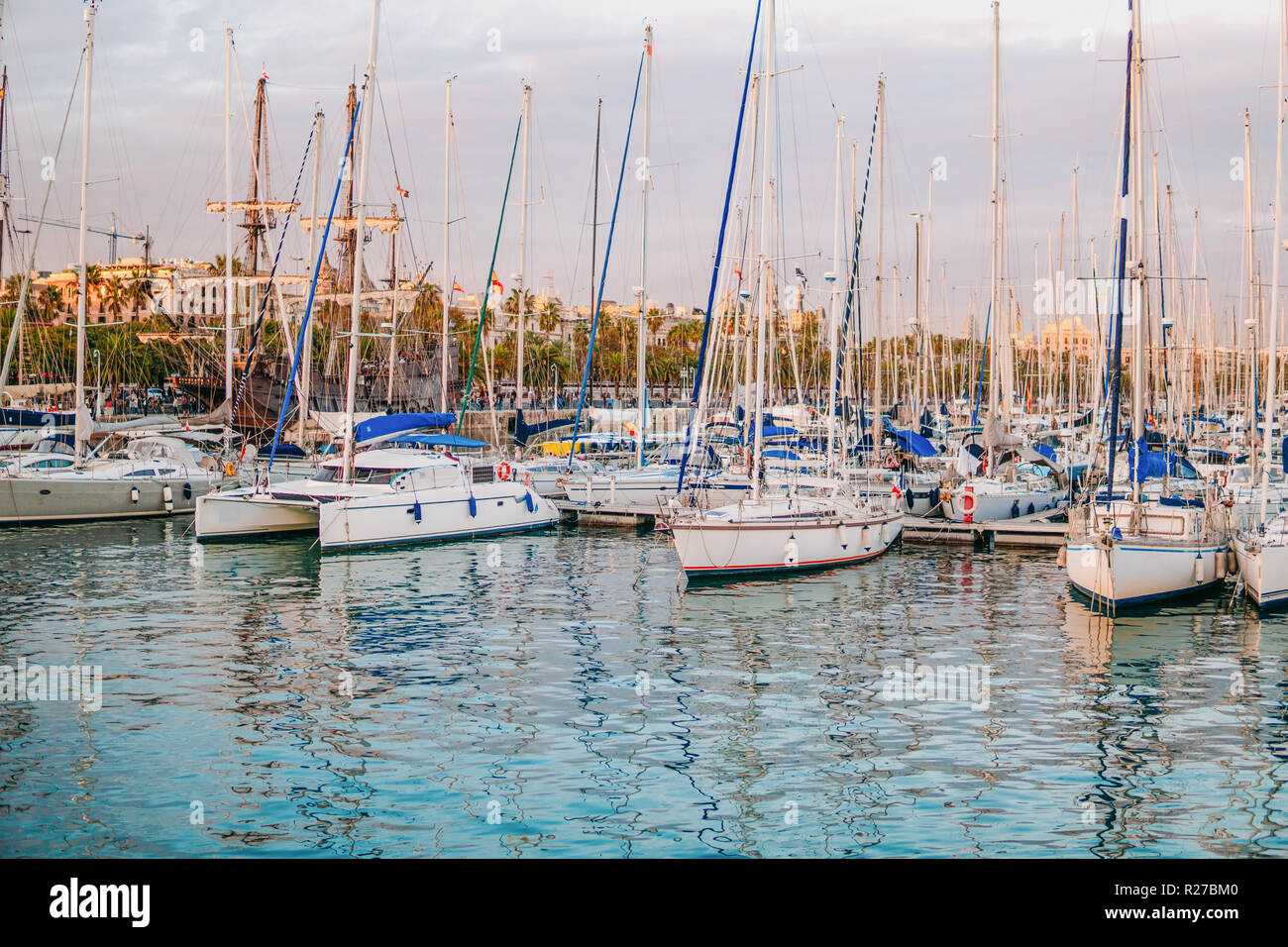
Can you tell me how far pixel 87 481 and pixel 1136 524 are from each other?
28688 mm

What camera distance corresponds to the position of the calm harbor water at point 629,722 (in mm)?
11320

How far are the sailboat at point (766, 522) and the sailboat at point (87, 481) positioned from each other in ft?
55.4

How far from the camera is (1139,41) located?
2520 centimetres

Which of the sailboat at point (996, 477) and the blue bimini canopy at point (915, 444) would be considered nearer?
the sailboat at point (996, 477)

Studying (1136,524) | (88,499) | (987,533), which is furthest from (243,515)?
(1136,524)

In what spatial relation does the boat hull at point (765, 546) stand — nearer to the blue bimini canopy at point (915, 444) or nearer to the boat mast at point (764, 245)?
the boat mast at point (764, 245)

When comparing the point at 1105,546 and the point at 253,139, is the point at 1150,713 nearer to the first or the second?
the point at 1105,546

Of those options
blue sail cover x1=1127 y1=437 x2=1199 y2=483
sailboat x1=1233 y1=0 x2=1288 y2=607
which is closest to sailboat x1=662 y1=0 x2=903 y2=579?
blue sail cover x1=1127 y1=437 x2=1199 y2=483

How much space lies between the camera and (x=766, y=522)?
2655cm

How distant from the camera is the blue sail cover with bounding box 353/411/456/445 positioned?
37062 millimetres

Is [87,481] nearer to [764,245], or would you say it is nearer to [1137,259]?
[764,245]

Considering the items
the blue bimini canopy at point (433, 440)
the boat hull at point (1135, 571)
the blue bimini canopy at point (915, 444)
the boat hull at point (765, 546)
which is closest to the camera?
the boat hull at point (1135, 571)

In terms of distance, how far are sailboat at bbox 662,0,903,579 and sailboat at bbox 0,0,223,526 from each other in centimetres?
1689

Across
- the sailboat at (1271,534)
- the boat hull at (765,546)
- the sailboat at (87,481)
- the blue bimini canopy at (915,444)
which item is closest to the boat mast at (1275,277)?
the sailboat at (1271,534)
